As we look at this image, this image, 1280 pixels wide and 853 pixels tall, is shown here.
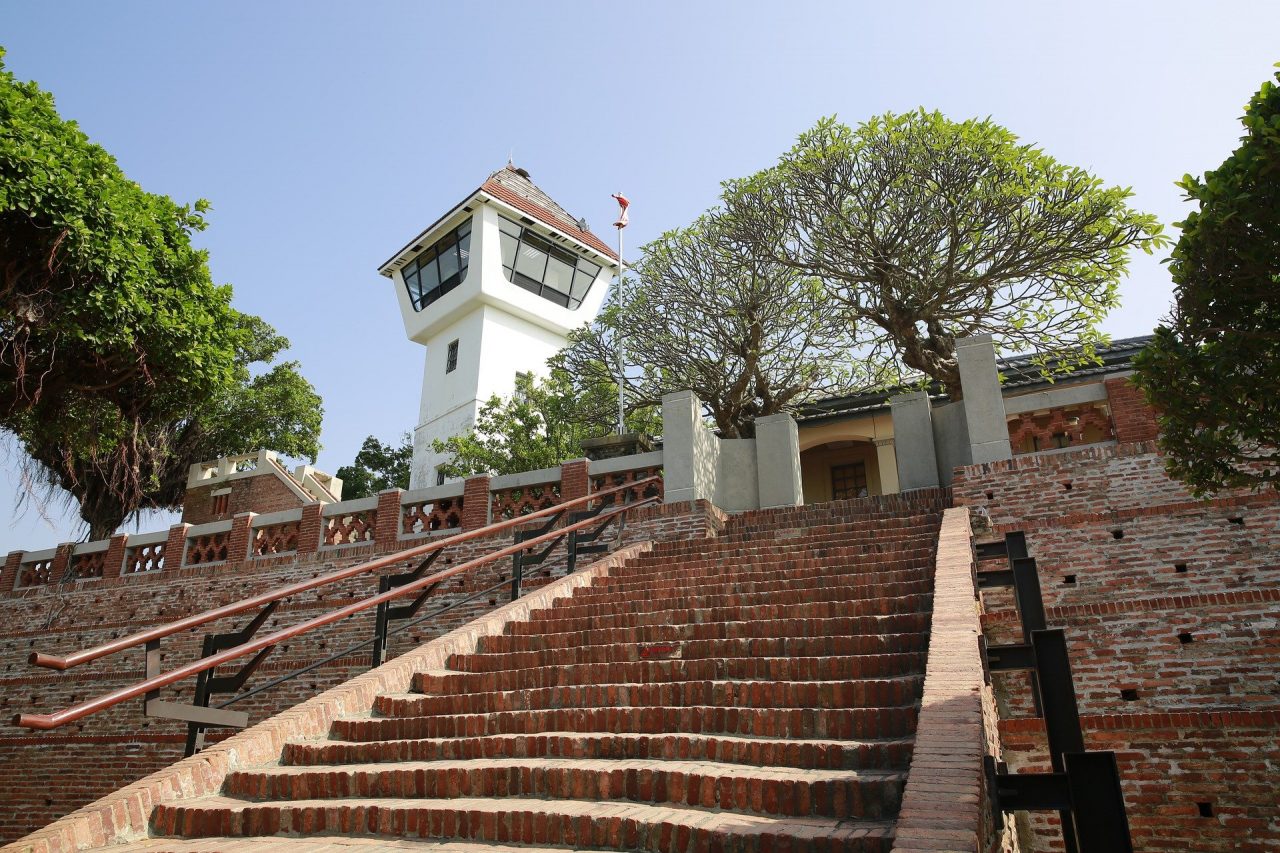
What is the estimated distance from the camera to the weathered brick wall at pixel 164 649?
11.1m

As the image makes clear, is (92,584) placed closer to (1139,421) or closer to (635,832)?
(635,832)

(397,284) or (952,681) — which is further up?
(397,284)

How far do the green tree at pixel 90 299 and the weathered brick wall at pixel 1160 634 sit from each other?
1070 centimetres

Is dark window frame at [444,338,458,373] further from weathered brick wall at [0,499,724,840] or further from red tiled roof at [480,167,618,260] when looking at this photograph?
weathered brick wall at [0,499,724,840]

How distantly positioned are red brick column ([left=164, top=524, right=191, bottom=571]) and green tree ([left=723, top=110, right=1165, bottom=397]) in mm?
11292

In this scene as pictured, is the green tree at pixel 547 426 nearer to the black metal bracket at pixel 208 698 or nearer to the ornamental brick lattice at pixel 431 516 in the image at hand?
the ornamental brick lattice at pixel 431 516

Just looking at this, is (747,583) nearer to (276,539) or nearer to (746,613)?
(746,613)

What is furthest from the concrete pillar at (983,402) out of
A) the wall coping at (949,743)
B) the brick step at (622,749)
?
the brick step at (622,749)

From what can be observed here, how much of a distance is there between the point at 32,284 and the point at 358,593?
18.3 ft

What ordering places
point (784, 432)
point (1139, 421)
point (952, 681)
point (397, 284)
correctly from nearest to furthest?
point (952, 681), point (1139, 421), point (784, 432), point (397, 284)

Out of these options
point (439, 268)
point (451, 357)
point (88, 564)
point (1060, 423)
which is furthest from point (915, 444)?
point (439, 268)

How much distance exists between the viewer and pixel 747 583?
781 cm

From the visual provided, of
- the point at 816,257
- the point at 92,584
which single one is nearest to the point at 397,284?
the point at 92,584

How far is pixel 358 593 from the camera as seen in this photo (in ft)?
39.8
